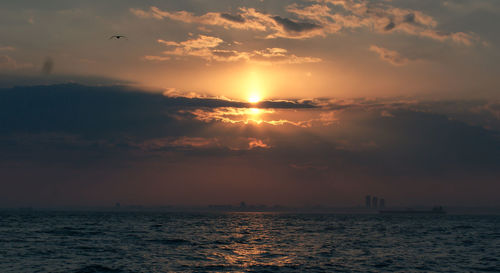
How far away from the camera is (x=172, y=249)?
67.1 metres

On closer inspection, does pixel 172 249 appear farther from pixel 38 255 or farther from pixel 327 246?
pixel 327 246

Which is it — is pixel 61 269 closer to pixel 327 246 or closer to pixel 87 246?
pixel 87 246

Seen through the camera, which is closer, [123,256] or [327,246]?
[123,256]

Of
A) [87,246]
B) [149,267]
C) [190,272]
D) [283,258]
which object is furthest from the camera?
[87,246]

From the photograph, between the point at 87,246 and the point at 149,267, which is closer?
the point at 149,267

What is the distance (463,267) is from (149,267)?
115 feet

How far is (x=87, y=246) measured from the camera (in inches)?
2766

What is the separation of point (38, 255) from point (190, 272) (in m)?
23.7

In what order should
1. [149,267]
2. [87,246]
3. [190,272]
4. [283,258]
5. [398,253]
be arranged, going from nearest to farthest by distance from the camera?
1. [190,272]
2. [149,267]
3. [283,258]
4. [398,253]
5. [87,246]

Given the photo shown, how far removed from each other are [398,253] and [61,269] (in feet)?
145

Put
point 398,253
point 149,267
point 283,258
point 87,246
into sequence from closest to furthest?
point 149,267
point 283,258
point 398,253
point 87,246

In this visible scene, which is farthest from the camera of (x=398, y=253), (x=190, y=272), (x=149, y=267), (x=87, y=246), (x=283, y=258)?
(x=87, y=246)

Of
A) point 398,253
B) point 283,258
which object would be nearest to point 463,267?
point 398,253

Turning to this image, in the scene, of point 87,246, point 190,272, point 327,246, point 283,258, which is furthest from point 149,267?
point 327,246
